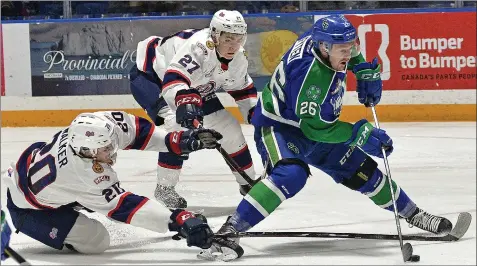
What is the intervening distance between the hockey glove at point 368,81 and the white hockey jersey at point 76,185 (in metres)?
0.91

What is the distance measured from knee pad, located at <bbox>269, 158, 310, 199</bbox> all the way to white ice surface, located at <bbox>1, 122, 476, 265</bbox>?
0.23 metres

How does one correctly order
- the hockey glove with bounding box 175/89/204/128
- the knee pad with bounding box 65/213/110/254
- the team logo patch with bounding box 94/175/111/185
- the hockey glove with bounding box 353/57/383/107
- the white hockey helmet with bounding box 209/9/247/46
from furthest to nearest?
the white hockey helmet with bounding box 209/9/247/46 → the hockey glove with bounding box 175/89/204/128 → the hockey glove with bounding box 353/57/383/107 → the knee pad with bounding box 65/213/110/254 → the team logo patch with bounding box 94/175/111/185

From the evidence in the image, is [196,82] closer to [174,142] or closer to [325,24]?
[174,142]

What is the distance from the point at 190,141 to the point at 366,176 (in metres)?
0.65

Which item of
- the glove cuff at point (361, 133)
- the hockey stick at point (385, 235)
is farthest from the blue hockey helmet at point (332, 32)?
the hockey stick at point (385, 235)

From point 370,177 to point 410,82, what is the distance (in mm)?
4069

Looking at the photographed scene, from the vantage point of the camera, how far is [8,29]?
7.70 meters

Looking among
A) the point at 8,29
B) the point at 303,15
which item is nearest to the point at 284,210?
the point at 303,15

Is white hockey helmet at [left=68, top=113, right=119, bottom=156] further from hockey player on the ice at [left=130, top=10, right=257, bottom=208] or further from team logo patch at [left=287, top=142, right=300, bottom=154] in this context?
hockey player on the ice at [left=130, top=10, right=257, bottom=208]

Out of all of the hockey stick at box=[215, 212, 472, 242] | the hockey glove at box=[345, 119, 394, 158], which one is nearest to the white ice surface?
the hockey stick at box=[215, 212, 472, 242]

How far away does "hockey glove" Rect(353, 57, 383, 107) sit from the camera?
3.80 meters

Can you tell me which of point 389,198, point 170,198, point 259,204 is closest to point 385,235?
point 389,198

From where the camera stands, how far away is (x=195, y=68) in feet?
14.0

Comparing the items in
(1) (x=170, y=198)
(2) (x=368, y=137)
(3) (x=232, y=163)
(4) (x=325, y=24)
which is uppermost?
(4) (x=325, y=24)
